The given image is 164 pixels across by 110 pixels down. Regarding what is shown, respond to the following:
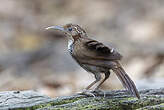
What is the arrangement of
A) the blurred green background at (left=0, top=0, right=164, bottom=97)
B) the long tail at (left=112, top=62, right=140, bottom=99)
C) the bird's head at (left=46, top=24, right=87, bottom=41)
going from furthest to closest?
the blurred green background at (left=0, top=0, right=164, bottom=97) < the bird's head at (left=46, top=24, right=87, bottom=41) < the long tail at (left=112, top=62, right=140, bottom=99)

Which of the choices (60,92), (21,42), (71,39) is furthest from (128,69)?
(71,39)

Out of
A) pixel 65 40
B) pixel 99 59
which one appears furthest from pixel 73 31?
pixel 65 40

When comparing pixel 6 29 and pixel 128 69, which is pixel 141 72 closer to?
pixel 128 69

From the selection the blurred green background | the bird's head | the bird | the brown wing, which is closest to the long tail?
the bird

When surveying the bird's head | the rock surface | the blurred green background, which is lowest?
the rock surface

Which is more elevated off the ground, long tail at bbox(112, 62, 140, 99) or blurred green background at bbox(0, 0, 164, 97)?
blurred green background at bbox(0, 0, 164, 97)

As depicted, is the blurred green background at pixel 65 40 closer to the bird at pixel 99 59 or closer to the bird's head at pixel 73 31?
the bird's head at pixel 73 31

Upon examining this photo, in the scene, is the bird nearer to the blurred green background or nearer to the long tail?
the long tail

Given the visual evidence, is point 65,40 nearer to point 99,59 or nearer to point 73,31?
point 73,31

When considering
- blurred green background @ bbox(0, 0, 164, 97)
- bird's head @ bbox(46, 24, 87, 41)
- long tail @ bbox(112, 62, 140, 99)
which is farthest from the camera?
blurred green background @ bbox(0, 0, 164, 97)
